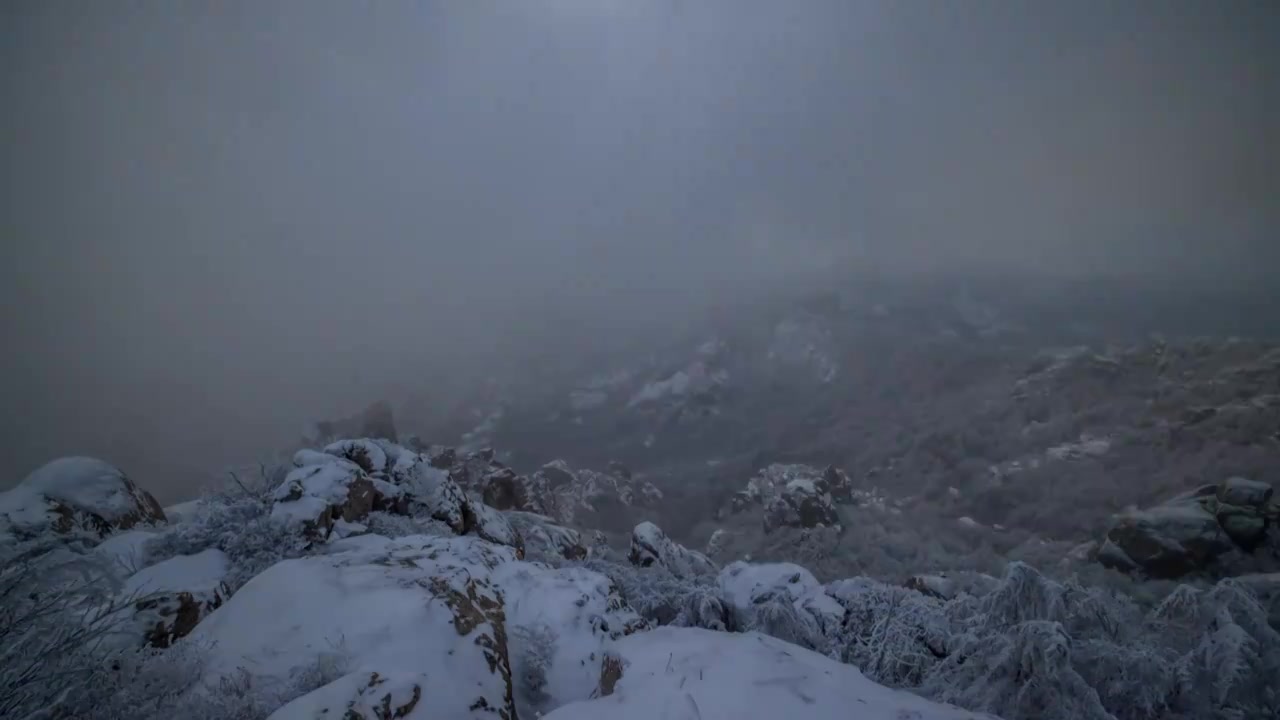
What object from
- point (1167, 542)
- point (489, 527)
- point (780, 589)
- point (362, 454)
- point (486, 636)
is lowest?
point (1167, 542)

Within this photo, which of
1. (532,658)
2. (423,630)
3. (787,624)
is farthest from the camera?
(787,624)

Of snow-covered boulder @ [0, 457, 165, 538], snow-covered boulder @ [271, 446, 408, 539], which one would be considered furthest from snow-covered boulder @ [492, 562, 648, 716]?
snow-covered boulder @ [0, 457, 165, 538]

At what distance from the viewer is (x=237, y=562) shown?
10.6 metres

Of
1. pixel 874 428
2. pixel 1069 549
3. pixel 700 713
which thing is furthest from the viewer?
pixel 874 428

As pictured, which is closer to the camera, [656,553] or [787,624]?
[787,624]

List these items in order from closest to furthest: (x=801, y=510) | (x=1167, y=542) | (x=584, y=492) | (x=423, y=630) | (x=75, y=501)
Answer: (x=423, y=630), (x=75, y=501), (x=1167, y=542), (x=801, y=510), (x=584, y=492)

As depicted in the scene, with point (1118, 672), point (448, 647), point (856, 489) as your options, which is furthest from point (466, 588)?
point (856, 489)

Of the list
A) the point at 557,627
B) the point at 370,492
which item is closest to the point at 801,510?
the point at 370,492

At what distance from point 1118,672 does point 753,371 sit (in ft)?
395

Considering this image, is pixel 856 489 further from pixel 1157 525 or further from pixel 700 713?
pixel 700 713

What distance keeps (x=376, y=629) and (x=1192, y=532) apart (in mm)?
48167

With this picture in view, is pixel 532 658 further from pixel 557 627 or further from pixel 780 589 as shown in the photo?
pixel 780 589

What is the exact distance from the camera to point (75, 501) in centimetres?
1247

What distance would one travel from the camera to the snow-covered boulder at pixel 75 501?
11094 millimetres
